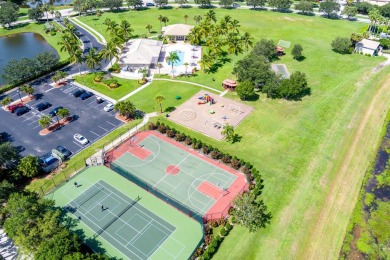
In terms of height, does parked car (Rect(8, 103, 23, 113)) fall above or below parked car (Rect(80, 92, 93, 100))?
below

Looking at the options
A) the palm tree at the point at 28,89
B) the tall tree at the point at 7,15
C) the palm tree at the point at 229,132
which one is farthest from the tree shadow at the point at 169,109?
the tall tree at the point at 7,15

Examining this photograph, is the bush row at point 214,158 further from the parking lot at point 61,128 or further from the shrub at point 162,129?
the parking lot at point 61,128

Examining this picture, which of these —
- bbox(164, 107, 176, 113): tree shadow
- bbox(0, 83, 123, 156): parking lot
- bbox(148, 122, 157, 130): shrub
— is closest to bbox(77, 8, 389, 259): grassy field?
bbox(164, 107, 176, 113): tree shadow

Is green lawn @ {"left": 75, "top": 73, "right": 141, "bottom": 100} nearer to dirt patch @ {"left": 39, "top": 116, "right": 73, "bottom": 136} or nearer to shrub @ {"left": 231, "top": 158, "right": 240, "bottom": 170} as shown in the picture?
dirt patch @ {"left": 39, "top": 116, "right": 73, "bottom": 136}

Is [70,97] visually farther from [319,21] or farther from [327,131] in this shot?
[319,21]

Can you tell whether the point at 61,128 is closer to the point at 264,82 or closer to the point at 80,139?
the point at 80,139

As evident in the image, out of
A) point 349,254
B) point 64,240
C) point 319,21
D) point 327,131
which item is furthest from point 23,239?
point 319,21

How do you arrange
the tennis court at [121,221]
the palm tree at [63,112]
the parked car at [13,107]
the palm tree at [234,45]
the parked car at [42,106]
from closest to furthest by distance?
1. the tennis court at [121,221]
2. the palm tree at [63,112]
3. the parked car at [13,107]
4. the parked car at [42,106]
5. the palm tree at [234,45]
